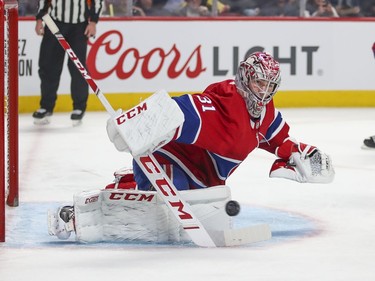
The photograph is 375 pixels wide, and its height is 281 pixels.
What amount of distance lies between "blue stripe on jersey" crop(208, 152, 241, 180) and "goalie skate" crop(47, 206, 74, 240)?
556mm

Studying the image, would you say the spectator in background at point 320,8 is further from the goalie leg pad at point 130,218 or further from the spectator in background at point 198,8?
the goalie leg pad at point 130,218

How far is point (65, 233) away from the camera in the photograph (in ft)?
14.1

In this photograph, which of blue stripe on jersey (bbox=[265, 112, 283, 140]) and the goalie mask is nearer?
the goalie mask

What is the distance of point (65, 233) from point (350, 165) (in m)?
2.66

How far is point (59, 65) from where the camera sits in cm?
834

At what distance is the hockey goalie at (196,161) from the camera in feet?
13.5

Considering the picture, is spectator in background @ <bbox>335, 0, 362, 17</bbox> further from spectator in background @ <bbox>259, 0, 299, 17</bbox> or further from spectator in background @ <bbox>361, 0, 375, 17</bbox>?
spectator in background @ <bbox>259, 0, 299, 17</bbox>

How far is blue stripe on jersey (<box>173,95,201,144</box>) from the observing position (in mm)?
4102

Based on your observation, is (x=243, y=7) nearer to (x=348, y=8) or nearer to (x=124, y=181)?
(x=348, y=8)

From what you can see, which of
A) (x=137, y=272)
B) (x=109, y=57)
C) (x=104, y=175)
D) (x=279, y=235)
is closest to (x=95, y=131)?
(x=109, y=57)

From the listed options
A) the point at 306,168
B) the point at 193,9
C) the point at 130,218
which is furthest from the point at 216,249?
the point at 193,9

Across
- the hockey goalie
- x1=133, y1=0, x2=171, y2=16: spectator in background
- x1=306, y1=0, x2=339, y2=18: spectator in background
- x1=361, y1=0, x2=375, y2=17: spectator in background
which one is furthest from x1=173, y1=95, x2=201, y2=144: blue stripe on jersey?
x1=361, y1=0, x2=375, y2=17: spectator in background

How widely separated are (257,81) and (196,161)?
0.39 m

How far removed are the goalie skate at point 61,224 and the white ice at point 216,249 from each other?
0.04 meters
